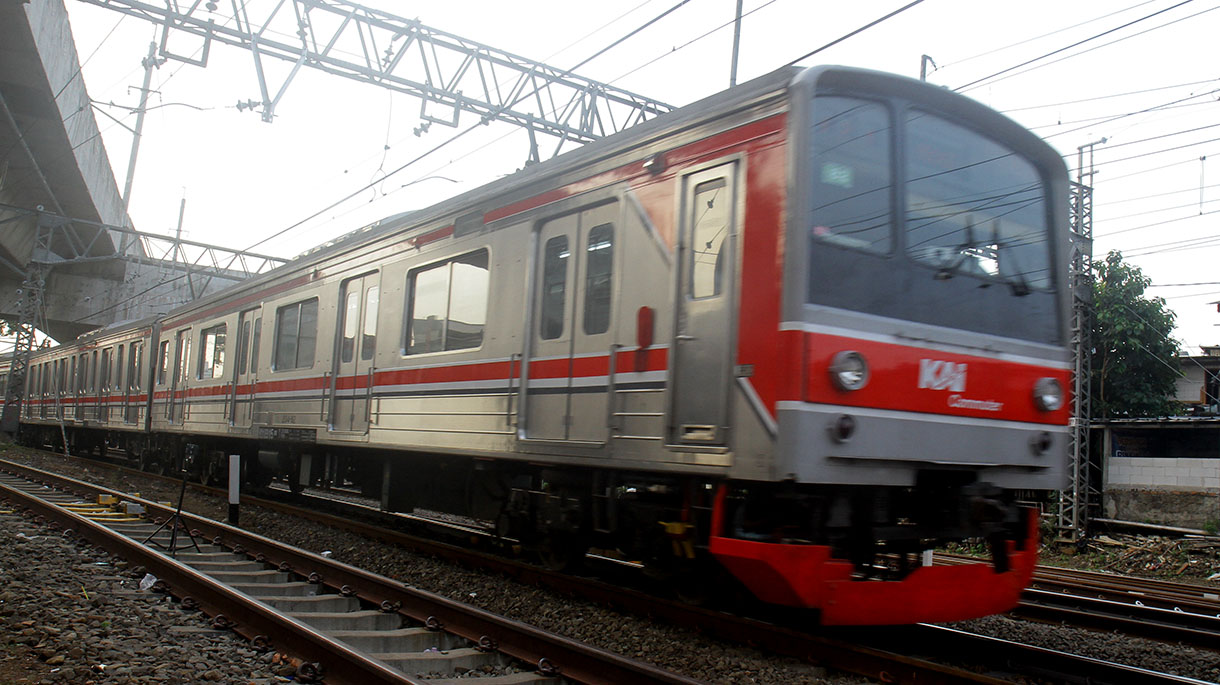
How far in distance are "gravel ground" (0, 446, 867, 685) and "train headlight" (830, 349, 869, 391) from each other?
1474mm

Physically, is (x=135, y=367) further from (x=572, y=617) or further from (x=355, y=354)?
(x=572, y=617)

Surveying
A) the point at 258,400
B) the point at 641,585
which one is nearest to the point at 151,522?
the point at 258,400

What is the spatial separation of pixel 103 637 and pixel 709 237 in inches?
163

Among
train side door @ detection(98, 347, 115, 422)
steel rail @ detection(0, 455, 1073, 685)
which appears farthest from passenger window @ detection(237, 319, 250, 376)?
train side door @ detection(98, 347, 115, 422)

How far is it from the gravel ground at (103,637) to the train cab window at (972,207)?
4292 millimetres

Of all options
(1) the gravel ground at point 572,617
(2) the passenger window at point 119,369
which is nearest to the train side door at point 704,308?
(1) the gravel ground at point 572,617

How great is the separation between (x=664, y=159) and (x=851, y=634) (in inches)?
125

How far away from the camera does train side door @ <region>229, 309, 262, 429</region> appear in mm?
12117

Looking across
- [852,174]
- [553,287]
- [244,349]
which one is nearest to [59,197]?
[244,349]

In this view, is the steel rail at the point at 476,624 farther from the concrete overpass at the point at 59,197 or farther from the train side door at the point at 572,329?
the concrete overpass at the point at 59,197

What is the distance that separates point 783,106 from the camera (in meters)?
4.76

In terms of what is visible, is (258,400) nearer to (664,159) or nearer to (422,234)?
(422,234)

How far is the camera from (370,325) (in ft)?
29.6

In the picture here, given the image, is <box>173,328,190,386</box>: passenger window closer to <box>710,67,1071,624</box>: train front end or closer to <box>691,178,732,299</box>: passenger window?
<box>691,178,732,299</box>: passenger window
